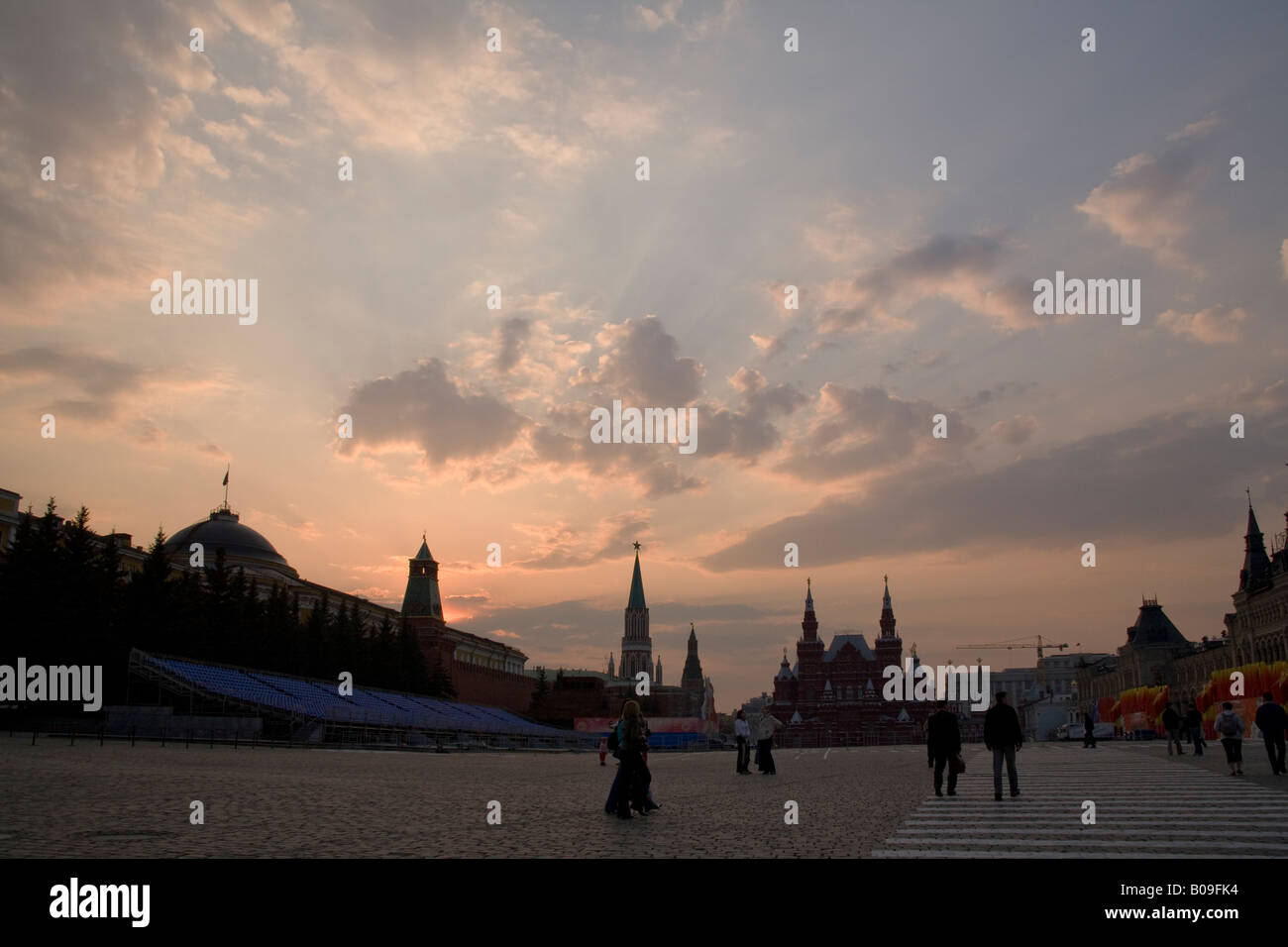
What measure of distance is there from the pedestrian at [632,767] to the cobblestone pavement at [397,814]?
391mm

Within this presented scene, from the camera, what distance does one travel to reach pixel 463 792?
18.3 m

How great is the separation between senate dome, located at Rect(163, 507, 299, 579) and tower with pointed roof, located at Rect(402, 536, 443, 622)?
1945 centimetres

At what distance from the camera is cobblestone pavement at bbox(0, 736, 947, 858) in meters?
9.57

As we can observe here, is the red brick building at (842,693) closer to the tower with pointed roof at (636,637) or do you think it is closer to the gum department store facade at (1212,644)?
the gum department store facade at (1212,644)

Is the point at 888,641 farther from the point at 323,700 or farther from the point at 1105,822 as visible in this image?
the point at 1105,822

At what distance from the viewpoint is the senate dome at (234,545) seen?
88812 millimetres

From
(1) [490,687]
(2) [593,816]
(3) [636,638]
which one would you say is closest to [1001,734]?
(2) [593,816]

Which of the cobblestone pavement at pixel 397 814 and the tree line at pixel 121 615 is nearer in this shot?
the cobblestone pavement at pixel 397 814

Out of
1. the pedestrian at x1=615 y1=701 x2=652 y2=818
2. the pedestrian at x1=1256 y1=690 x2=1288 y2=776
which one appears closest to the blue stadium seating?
the pedestrian at x1=615 y1=701 x2=652 y2=818

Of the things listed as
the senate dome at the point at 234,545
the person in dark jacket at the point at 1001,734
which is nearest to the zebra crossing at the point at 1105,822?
the person in dark jacket at the point at 1001,734

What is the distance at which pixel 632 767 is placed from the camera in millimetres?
13586

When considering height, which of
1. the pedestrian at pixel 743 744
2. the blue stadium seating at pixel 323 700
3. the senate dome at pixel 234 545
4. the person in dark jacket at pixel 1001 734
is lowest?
the blue stadium seating at pixel 323 700

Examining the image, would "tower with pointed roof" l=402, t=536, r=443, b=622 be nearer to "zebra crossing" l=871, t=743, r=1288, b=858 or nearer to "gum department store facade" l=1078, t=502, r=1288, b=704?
"gum department store facade" l=1078, t=502, r=1288, b=704
